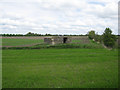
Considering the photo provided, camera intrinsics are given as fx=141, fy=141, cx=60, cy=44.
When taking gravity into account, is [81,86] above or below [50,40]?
below

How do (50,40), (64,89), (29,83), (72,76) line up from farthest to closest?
(50,40)
(72,76)
(29,83)
(64,89)

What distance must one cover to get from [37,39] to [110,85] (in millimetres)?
26729

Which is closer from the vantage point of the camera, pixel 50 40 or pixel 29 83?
pixel 29 83

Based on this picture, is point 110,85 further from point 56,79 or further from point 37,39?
point 37,39

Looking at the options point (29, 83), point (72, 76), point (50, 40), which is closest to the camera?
point (29, 83)

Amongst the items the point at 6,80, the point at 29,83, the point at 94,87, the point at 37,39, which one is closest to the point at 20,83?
the point at 29,83

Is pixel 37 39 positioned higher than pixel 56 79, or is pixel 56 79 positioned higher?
pixel 37 39

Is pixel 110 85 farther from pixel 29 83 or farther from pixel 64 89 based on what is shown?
pixel 29 83

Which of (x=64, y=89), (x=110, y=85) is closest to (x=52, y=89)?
(x=64, y=89)

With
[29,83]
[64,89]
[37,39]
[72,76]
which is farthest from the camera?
[37,39]

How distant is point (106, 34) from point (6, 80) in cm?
2347

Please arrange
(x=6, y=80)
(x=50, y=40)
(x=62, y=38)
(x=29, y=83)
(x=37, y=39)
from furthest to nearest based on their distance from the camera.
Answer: (x=37, y=39) < (x=62, y=38) < (x=50, y=40) < (x=6, y=80) < (x=29, y=83)

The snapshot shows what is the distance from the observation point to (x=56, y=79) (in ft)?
21.8

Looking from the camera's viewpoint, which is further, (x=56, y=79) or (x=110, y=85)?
(x=56, y=79)
